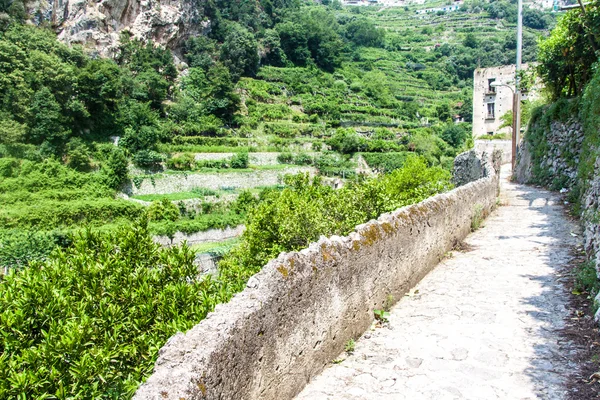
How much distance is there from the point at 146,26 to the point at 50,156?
37.7m

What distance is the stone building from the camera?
49.9 meters

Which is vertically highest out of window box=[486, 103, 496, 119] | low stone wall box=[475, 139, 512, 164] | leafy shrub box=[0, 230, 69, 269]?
window box=[486, 103, 496, 119]

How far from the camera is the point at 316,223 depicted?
14516 millimetres

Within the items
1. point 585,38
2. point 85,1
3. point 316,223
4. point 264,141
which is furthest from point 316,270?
point 85,1

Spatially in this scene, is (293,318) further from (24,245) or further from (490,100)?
(490,100)

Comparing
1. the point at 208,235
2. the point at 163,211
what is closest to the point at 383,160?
the point at 208,235

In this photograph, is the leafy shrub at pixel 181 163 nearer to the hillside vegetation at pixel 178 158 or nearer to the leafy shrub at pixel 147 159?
the hillside vegetation at pixel 178 158

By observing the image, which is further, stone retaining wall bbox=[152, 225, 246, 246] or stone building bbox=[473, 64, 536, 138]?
stone building bbox=[473, 64, 536, 138]

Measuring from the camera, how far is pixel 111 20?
7550 cm

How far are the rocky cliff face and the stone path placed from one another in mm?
76439

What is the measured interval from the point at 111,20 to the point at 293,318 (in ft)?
273

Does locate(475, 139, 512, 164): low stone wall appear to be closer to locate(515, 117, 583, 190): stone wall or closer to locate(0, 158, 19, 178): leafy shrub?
locate(515, 117, 583, 190): stone wall

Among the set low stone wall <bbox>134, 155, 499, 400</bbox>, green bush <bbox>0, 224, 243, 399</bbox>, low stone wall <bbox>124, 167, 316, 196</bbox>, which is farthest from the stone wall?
low stone wall <bbox>124, 167, 316, 196</bbox>

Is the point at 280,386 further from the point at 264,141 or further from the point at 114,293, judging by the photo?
the point at 264,141
